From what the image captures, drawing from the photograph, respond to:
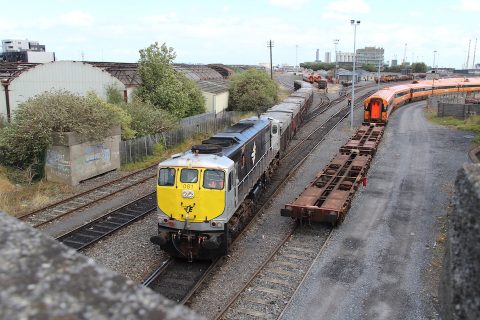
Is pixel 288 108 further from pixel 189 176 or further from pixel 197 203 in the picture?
pixel 197 203

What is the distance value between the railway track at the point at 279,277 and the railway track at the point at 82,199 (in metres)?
9.13

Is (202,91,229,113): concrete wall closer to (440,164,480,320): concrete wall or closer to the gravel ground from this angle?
the gravel ground

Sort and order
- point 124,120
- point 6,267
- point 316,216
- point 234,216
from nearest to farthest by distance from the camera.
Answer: point 6,267, point 234,216, point 316,216, point 124,120

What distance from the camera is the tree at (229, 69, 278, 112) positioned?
4544cm

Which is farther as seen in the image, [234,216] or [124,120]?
[124,120]

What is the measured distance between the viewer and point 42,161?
73.4 feet

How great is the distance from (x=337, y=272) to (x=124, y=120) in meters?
16.6

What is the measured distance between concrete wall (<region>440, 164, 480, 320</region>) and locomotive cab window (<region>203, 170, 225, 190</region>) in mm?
8213

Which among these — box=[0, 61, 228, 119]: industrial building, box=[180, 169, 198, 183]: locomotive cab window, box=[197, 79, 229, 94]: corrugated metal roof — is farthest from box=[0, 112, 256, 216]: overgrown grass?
box=[197, 79, 229, 94]: corrugated metal roof

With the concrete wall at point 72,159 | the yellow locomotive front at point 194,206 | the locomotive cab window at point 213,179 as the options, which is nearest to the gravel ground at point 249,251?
the yellow locomotive front at point 194,206

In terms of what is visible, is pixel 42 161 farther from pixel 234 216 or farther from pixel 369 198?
pixel 369 198

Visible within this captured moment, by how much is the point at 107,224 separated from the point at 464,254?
14.3m

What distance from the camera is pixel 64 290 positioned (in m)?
3.29

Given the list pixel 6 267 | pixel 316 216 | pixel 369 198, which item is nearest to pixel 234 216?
pixel 316 216
